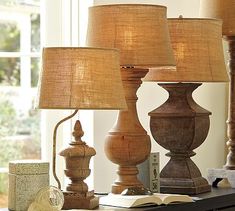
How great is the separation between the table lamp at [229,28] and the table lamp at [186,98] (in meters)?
0.30

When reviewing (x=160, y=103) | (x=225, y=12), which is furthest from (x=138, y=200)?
(x=225, y=12)

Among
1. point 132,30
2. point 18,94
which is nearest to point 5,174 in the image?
point 18,94

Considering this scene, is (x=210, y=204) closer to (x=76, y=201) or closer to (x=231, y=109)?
(x=76, y=201)

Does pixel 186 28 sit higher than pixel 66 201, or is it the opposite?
pixel 186 28

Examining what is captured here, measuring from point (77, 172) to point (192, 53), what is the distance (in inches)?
28.9

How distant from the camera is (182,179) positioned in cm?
322

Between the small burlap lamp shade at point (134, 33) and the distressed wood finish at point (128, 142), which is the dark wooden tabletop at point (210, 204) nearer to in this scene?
the distressed wood finish at point (128, 142)

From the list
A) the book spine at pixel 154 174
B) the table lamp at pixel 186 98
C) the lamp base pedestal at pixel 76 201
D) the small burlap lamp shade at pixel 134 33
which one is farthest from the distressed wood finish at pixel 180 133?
the lamp base pedestal at pixel 76 201

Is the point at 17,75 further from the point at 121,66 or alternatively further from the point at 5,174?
the point at 121,66

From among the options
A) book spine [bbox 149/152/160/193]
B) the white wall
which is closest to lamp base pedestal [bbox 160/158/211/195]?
book spine [bbox 149/152/160/193]

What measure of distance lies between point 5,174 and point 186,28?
1100mm

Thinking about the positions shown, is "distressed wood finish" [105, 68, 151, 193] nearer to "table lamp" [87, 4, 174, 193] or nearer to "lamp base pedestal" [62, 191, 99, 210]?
"table lamp" [87, 4, 174, 193]

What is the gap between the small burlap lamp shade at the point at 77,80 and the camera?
8.45 ft

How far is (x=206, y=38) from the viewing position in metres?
3.15
